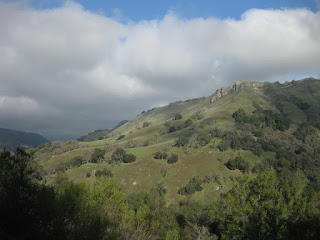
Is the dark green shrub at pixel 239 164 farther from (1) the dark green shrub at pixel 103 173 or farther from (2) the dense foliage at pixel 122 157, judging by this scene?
(1) the dark green shrub at pixel 103 173

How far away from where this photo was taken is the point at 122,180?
277 feet

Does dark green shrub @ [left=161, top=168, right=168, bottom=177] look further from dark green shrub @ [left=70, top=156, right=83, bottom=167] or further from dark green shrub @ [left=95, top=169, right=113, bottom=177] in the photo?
dark green shrub @ [left=70, top=156, right=83, bottom=167]

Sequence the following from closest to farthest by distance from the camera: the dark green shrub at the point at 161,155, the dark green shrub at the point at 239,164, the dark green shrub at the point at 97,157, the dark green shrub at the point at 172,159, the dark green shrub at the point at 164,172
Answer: the dark green shrub at the point at 164,172, the dark green shrub at the point at 239,164, the dark green shrub at the point at 172,159, the dark green shrub at the point at 161,155, the dark green shrub at the point at 97,157

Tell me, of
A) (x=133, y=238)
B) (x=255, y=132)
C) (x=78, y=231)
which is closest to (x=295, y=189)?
(x=133, y=238)

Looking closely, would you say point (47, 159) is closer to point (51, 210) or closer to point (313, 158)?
point (51, 210)

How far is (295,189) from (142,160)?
252ft

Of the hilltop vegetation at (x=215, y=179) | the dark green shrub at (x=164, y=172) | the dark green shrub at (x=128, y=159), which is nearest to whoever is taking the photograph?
the hilltop vegetation at (x=215, y=179)

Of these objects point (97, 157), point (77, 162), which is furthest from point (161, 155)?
point (77, 162)

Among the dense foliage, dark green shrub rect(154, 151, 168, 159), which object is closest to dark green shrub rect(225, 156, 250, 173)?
dark green shrub rect(154, 151, 168, 159)

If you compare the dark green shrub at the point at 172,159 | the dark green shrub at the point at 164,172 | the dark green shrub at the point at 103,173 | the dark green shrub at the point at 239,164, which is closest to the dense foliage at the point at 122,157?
the dark green shrub at the point at 103,173

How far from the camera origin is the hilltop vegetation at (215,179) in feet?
79.7

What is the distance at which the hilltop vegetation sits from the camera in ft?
79.7

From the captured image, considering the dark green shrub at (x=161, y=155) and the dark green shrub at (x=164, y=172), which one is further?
the dark green shrub at (x=161, y=155)

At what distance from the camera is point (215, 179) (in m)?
83.1
